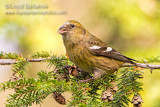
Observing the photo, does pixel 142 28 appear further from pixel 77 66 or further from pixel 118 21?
pixel 77 66

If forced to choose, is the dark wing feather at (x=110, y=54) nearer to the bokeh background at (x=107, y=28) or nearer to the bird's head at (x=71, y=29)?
the bird's head at (x=71, y=29)

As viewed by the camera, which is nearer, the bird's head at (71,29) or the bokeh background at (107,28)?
the bird's head at (71,29)

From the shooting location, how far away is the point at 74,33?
310 centimetres

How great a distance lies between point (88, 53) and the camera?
2.96 metres

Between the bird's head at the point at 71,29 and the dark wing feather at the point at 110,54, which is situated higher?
the bird's head at the point at 71,29

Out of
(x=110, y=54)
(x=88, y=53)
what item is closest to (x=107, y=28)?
(x=110, y=54)

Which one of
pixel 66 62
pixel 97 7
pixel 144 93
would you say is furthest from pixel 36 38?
pixel 144 93

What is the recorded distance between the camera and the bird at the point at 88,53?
2.88 m

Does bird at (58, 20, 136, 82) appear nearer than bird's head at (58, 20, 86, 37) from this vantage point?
Yes

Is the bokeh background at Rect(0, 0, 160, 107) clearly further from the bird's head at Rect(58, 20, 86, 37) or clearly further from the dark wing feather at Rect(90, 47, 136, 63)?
the bird's head at Rect(58, 20, 86, 37)

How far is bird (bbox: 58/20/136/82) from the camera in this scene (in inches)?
113

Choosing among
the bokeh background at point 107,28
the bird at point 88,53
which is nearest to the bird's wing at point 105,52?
the bird at point 88,53

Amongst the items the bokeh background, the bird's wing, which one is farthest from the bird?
the bokeh background

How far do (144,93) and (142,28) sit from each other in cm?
156
